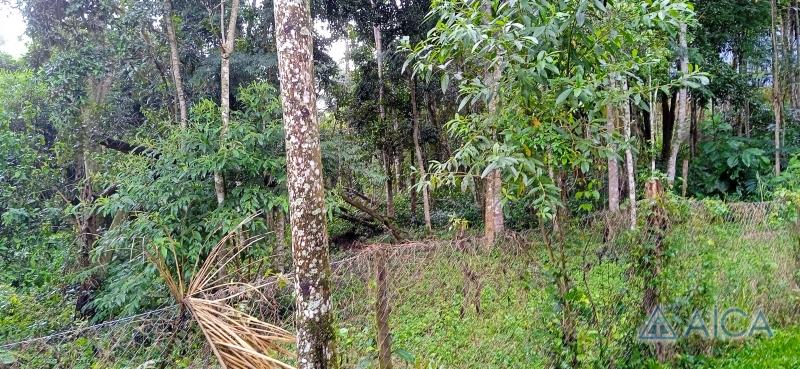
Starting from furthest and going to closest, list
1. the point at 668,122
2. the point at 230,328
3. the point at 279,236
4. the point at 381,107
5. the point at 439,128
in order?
the point at 439,128
the point at 668,122
the point at 381,107
the point at 279,236
the point at 230,328

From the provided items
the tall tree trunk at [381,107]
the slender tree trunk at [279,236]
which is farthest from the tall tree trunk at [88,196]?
the tall tree trunk at [381,107]

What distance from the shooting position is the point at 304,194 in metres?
2.03

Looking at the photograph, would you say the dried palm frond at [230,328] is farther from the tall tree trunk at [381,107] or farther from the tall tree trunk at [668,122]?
the tall tree trunk at [668,122]

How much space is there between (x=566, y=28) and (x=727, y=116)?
483 inches

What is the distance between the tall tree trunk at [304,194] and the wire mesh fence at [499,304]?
180 millimetres

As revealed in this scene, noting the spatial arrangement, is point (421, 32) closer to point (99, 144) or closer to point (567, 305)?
point (99, 144)

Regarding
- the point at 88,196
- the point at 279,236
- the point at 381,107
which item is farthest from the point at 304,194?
the point at 381,107

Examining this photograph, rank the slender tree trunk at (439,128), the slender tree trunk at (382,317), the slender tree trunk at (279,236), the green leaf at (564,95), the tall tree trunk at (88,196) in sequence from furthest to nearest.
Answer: the slender tree trunk at (439,128), the tall tree trunk at (88,196), the slender tree trunk at (279,236), the slender tree trunk at (382,317), the green leaf at (564,95)

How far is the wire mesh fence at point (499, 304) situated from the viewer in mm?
2221

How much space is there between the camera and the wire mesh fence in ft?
7.29

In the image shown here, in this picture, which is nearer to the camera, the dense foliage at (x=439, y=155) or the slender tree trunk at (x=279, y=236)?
the dense foliage at (x=439, y=155)

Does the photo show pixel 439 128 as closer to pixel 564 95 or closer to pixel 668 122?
pixel 668 122

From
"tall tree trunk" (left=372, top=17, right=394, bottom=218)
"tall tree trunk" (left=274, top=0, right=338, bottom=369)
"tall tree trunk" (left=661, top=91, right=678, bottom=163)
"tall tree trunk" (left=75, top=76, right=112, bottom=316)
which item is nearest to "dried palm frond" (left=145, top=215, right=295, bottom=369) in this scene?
"tall tree trunk" (left=274, top=0, right=338, bottom=369)

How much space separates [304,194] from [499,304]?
4.16 ft
